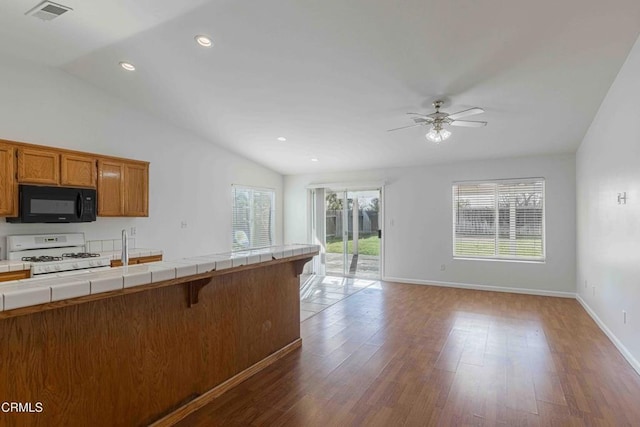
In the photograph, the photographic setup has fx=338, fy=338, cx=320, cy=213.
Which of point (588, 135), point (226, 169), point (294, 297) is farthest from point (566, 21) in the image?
A: point (226, 169)

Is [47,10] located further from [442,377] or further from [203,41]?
[442,377]

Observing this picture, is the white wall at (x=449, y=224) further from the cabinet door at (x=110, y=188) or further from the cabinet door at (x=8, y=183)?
the cabinet door at (x=8, y=183)

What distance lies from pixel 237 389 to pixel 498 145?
5.11 meters

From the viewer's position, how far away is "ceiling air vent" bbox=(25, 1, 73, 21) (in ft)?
9.50

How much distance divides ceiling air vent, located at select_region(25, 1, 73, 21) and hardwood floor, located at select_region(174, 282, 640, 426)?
352 cm

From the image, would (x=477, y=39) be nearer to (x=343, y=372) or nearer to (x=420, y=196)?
(x=343, y=372)

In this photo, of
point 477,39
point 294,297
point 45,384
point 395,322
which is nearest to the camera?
point 45,384

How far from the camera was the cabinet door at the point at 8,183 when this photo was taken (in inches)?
137

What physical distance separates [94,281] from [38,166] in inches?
120

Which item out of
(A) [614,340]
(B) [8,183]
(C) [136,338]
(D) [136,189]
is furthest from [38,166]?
(A) [614,340]

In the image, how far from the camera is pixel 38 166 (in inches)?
148

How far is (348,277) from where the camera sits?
7.45m

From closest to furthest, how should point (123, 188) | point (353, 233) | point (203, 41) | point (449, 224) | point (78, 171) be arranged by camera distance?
1. point (203, 41)
2. point (78, 171)
3. point (123, 188)
4. point (449, 224)
5. point (353, 233)

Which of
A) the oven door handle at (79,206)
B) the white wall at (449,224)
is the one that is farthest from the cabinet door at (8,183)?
the white wall at (449,224)
